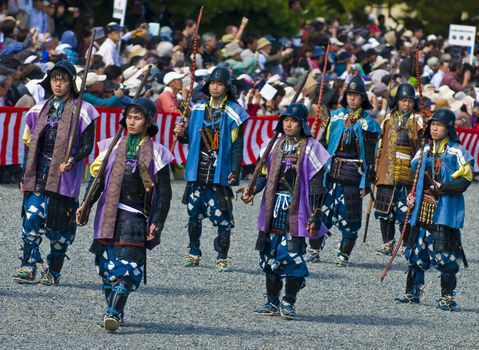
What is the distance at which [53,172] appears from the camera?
430 inches

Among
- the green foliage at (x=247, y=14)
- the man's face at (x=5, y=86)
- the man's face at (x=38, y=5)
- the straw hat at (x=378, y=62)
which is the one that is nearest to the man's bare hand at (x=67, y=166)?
the man's face at (x=5, y=86)

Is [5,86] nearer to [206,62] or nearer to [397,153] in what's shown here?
[206,62]

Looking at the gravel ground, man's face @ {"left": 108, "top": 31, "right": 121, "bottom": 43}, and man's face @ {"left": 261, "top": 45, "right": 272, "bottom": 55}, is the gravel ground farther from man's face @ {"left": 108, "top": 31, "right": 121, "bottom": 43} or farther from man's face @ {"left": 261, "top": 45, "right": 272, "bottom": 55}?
man's face @ {"left": 261, "top": 45, "right": 272, "bottom": 55}

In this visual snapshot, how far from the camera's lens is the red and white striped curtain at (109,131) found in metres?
16.5

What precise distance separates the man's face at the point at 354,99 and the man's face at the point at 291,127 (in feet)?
8.85

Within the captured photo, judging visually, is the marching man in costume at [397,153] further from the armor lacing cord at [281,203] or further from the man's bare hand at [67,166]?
the man's bare hand at [67,166]

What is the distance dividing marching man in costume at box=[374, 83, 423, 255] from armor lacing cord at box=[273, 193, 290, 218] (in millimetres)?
3398

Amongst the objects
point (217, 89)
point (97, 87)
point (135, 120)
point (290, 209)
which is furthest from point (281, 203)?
point (97, 87)

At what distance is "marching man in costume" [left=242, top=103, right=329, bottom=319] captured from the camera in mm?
10289

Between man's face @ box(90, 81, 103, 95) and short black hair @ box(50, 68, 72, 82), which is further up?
man's face @ box(90, 81, 103, 95)

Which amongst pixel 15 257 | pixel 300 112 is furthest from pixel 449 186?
pixel 15 257

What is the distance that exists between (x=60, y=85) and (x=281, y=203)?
204 cm

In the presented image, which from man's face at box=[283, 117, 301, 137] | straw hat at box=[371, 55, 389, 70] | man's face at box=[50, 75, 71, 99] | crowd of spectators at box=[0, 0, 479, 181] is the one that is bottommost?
man's face at box=[283, 117, 301, 137]

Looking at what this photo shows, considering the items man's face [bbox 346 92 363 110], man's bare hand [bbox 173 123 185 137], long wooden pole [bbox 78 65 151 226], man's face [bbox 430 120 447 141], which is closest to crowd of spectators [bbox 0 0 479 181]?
man's face [bbox 346 92 363 110]
